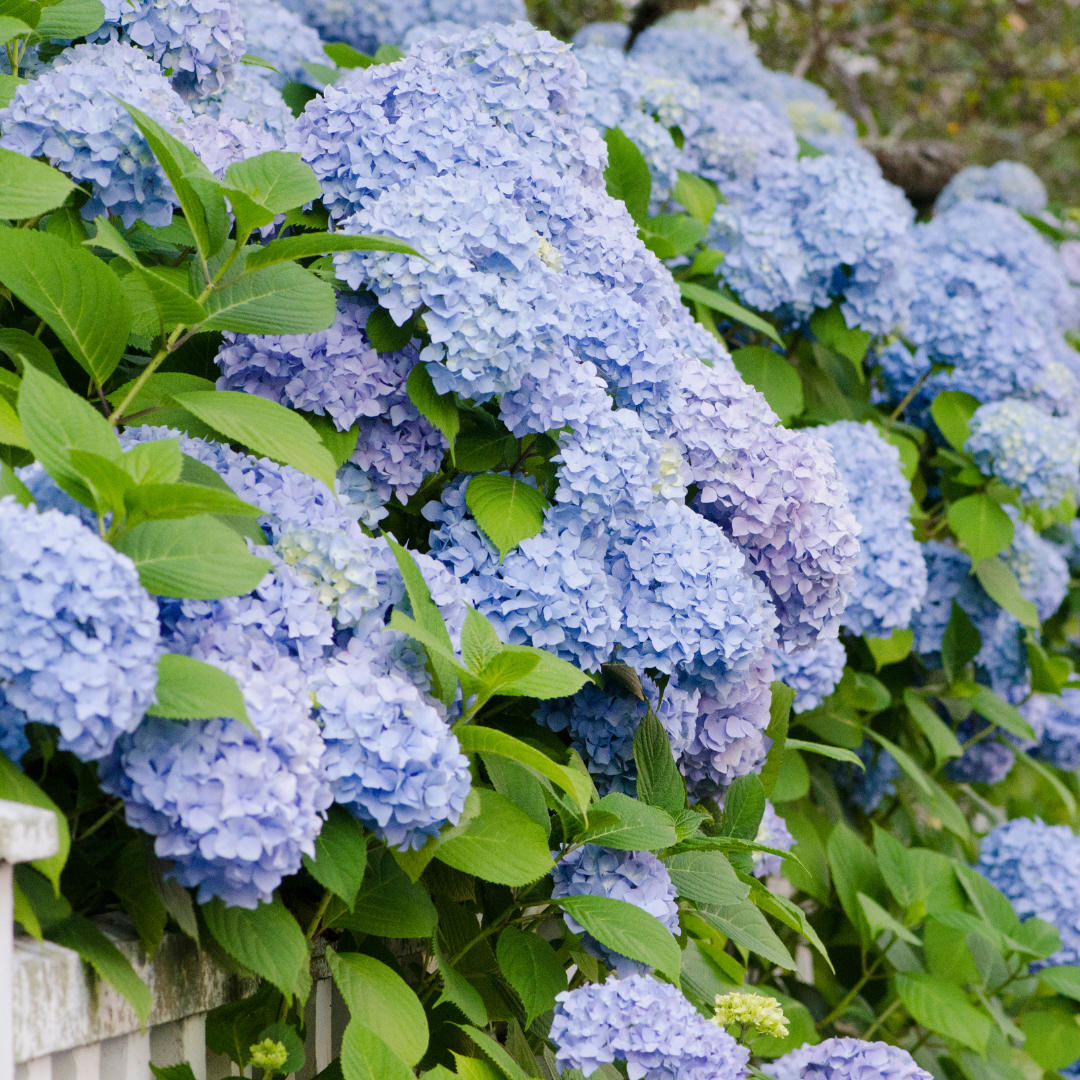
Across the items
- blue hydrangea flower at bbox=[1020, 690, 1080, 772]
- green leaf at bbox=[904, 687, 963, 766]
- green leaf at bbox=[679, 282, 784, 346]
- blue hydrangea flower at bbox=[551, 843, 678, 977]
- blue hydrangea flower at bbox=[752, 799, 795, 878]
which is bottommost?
blue hydrangea flower at bbox=[1020, 690, 1080, 772]

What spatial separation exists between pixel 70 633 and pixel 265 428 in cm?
36

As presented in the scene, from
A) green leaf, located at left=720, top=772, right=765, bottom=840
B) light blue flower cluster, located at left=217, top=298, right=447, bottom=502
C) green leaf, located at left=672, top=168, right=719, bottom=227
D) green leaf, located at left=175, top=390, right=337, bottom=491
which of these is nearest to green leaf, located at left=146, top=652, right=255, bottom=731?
green leaf, located at left=175, top=390, right=337, bottom=491

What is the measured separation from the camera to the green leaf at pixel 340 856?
Answer: 1043 millimetres

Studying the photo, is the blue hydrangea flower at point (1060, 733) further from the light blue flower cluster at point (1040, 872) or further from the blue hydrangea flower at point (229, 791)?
the blue hydrangea flower at point (229, 791)

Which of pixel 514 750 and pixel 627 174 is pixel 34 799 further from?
pixel 627 174

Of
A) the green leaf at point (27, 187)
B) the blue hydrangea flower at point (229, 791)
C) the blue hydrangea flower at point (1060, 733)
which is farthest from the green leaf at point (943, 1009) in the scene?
the green leaf at point (27, 187)

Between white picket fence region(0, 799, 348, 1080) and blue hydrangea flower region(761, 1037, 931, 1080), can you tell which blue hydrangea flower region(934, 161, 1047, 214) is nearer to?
blue hydrangea flower region(761, 1037, 931, 1080)

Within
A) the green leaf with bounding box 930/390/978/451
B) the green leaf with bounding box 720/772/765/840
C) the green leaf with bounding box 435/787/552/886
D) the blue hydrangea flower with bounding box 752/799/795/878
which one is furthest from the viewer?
the green leaf with bounding box 930/390/978/451

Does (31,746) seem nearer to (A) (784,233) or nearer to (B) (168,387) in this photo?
(B) (168,387)

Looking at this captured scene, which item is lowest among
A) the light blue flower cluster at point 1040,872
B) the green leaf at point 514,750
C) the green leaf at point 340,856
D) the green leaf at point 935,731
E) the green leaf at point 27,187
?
the light blue flower cluster at point 1040,872

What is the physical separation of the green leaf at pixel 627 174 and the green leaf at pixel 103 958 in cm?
152

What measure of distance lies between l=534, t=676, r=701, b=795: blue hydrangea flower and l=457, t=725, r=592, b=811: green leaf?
314mm

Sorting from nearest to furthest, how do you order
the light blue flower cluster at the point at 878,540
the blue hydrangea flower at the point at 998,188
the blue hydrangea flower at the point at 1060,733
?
the light blue flower cluster at the point at 878,540 < the blue hydrangea flower at the point at 1060,733 < the blue hydrangea flower at the point at 998,188

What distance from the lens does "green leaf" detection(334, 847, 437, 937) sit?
1.22 metres
